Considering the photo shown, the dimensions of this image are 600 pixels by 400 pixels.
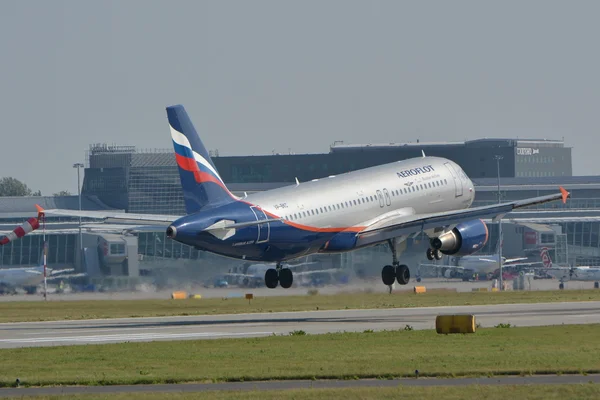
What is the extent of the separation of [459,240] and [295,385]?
40.2 m

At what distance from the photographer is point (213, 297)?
104000 millimetres

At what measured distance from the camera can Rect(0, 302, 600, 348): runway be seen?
5566cm

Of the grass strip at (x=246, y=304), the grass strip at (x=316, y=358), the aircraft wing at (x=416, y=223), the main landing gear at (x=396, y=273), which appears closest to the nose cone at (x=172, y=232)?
the grass strip at (x=316, y=358)

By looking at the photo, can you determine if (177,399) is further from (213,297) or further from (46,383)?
(213,297)

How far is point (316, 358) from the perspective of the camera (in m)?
41.5

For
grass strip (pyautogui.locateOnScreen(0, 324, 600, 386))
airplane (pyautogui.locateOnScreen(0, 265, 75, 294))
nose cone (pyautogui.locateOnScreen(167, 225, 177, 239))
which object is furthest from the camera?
airplane (pyautogui.locateOnScreen(0, 265, 75, 294))

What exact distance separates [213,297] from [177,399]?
7269 centimetres

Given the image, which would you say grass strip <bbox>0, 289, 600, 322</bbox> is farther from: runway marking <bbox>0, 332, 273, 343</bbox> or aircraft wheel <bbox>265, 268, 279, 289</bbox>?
runway marking <bbox>0, 332, 273, 343</bbox>

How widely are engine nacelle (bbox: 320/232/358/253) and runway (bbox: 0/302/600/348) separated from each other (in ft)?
12.5

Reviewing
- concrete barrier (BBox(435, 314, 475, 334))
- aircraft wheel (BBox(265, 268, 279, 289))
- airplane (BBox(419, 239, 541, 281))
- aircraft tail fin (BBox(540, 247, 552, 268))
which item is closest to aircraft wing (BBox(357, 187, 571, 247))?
aircraft wheel (BBox(265, 268, 279, 289))

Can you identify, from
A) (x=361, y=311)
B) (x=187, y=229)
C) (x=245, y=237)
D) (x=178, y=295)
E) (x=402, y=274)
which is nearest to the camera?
(x=187, y=229)

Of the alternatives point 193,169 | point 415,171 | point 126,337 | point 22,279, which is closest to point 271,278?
point 193,169

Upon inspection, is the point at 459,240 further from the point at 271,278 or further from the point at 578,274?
the point at 578,274

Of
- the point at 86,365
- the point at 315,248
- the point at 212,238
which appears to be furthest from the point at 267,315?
the point at 86,365
